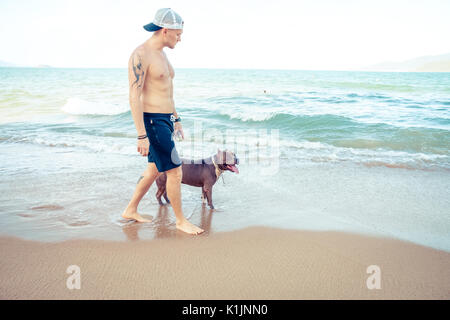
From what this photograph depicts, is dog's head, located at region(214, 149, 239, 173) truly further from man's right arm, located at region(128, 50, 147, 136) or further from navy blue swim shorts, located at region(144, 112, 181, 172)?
man's right arm, located at region(128, 50, 147, 136)

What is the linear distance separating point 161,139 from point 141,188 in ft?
2.60

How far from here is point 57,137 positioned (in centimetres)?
1010

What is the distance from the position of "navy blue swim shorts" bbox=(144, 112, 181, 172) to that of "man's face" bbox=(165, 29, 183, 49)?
72 centimetres

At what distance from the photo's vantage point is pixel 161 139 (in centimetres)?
342

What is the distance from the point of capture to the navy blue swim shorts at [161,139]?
3404mm

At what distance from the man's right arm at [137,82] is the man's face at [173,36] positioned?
350mm

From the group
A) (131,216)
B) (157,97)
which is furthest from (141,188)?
(157,97)

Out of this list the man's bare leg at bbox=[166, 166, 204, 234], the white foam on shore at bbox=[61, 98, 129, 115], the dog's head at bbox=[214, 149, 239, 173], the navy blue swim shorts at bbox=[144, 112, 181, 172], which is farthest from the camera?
the white foam on shore at bbox=[61, 98, 129, 115]

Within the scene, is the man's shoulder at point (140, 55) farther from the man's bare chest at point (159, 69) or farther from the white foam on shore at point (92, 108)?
the white foam on shore at point (92, 108)

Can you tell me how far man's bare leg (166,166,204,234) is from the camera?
12.0 feet

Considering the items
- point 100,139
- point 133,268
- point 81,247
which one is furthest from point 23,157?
point 133,268

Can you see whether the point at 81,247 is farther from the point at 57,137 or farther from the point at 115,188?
the point at 57,137

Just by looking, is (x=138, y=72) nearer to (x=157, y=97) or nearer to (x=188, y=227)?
(x=157, y=97)

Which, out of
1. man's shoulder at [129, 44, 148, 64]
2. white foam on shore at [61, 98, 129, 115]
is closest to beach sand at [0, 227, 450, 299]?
man's shoulder at [129, 44, 148, 64]
